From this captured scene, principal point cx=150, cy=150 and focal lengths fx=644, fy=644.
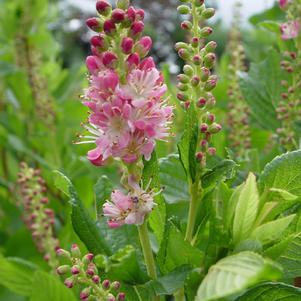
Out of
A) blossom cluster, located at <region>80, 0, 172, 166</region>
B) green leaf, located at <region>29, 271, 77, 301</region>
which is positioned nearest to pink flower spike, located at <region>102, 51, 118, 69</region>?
blossom cluster, located at <region>80, 0, 172, 166</region>

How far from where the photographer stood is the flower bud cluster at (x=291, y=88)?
1.40 meters

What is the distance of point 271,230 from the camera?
Result: 34.9 inches

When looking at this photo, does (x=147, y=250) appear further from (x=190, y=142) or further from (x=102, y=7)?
(x=102, y=7)

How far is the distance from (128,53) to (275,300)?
0.42 metres

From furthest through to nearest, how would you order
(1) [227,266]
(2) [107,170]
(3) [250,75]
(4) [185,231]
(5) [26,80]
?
(5) [26,80] → (2) [107,170] → (3) [250,75] → (4) [185,231] → (1) [227,266]

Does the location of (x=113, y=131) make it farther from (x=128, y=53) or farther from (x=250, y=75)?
(x=250, y=75)

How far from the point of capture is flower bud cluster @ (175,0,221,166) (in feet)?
3.17

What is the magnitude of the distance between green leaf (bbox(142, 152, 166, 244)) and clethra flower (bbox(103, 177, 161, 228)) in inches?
1.9

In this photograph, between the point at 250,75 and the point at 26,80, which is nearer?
the point at 250,75

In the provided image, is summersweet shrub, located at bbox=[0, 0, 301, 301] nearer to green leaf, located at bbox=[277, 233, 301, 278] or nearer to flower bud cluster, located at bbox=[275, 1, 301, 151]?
green leaf, located at bbox=[277, 233, 301, 278]

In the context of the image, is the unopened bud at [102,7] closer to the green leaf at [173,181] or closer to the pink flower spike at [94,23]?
the pink flower spike at [94,23]

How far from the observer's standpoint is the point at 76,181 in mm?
2176

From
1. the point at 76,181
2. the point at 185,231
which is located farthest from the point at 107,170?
the point at 185,231

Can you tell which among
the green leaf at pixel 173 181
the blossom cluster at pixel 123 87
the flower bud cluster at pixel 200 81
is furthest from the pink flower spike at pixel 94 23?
the green leaf at pixel 173 181
